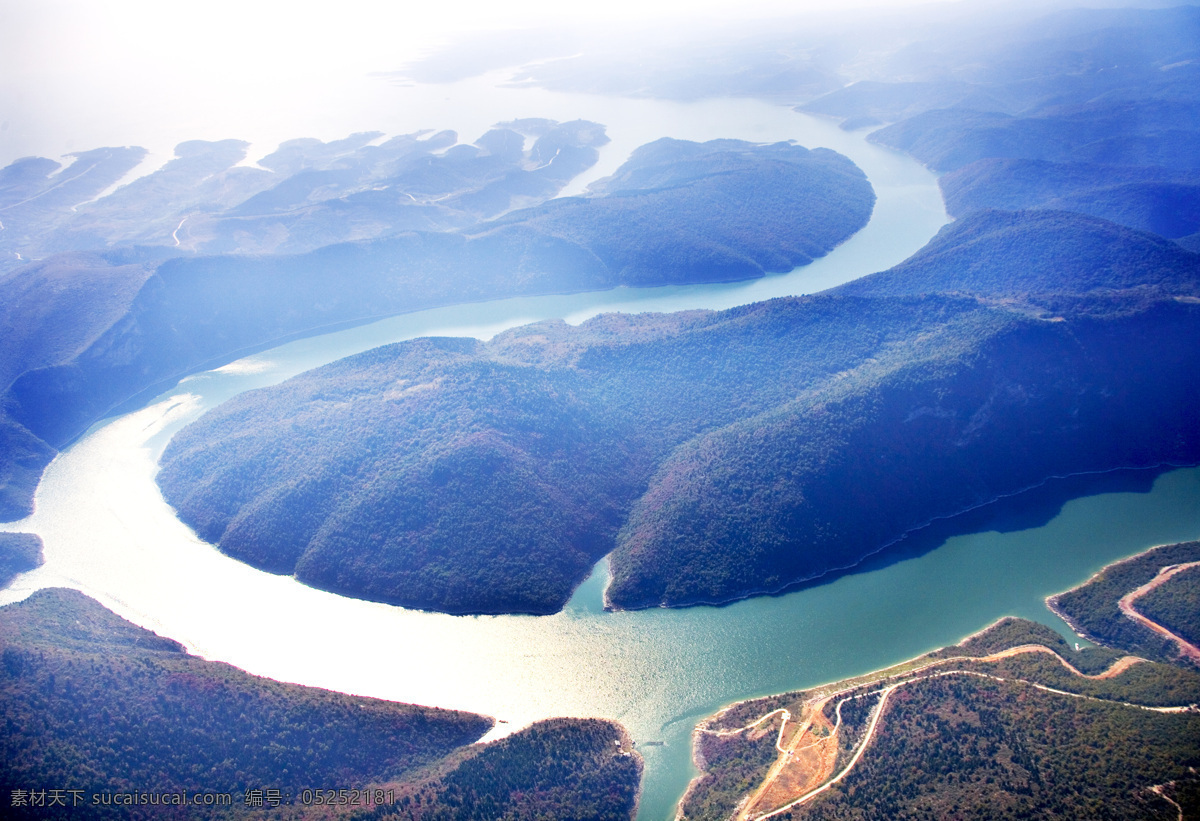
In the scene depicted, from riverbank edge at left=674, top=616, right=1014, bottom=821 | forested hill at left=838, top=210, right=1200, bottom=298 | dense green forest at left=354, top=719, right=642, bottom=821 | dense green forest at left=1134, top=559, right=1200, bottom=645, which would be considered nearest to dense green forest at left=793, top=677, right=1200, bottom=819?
riverbank edge at left=674, top=616, right=1014, bottom=821

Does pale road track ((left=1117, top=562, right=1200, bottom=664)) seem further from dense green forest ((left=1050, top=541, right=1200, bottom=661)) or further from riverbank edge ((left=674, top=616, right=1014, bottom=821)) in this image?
riverbank edge ((left=674, top=616, right=1014, bottom=821))

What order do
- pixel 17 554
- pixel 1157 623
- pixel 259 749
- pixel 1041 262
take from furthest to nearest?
pixel 1041 262
pixel 17 554
pixel 1157 623
pixel 259 749

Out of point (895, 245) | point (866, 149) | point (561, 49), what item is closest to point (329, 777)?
point (895, 245)

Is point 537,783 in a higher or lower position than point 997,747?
lower

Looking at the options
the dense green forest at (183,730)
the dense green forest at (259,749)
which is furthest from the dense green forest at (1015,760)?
the dense green forest at (183,730)

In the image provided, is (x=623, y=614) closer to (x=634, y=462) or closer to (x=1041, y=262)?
(x=634, y=462)

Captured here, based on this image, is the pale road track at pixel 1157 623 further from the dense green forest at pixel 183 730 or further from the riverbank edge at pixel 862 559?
the dense green forest at pixel 183 730

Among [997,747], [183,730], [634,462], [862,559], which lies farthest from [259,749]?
[862,559]
